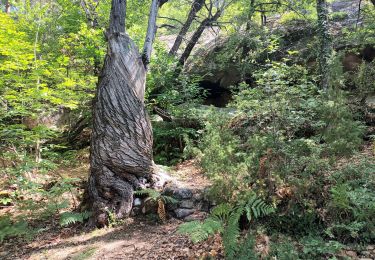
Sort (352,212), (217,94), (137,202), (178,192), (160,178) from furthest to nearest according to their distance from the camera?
1. (217,94)
2. (160,178)
3. (137,202)
4. (178,192)
5. (352,212)

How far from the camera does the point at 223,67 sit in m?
10.6

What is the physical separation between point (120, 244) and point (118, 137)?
1.89 meters

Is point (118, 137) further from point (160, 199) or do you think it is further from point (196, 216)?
point (196, 216)

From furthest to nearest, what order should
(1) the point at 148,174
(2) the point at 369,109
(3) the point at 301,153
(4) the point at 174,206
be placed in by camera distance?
(2) the point at 369,109 < (1) the point at 148,174 < (4) the point at 174,206 < (3) the point at 301,153

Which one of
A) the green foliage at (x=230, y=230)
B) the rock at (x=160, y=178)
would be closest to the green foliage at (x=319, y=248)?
the green foliage at (x=230, y=230)

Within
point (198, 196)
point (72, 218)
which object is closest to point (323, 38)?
point (198, 196)

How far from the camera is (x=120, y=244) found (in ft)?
13.4

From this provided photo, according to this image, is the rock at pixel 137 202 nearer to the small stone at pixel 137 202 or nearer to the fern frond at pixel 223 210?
the small stone at pixel 137 202

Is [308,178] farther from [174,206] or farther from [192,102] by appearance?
[192,102]

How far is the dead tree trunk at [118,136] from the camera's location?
16.3 feet

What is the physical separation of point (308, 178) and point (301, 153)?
670 mm

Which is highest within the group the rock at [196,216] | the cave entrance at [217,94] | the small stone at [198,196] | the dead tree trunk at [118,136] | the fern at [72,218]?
the cave entrance at [217,94]

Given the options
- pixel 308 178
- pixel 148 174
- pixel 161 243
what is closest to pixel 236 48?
pixel 148 174

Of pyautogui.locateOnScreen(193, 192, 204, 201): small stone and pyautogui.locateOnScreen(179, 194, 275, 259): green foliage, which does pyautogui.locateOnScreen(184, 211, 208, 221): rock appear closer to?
pyautogui.locateOnScreen(193, 192, 204, 201): small stone
